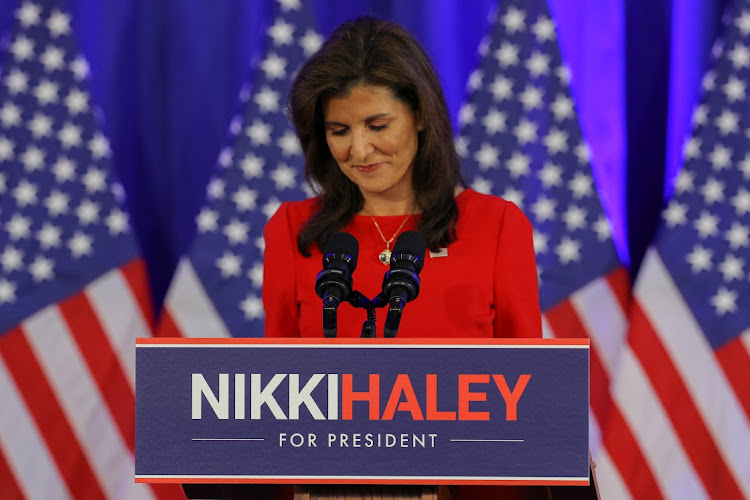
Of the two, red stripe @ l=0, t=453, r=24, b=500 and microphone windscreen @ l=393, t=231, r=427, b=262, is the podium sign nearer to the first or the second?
microphone windscreen @ l=393, t=231, r=427, b=262

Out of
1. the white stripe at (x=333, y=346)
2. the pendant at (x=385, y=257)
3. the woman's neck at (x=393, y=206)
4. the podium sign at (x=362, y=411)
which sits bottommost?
the podium sign at (x=362, y=411)

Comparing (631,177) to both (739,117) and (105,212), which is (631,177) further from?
(105,212)

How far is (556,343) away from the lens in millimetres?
1075

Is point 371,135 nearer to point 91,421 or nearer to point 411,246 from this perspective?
point 411,246

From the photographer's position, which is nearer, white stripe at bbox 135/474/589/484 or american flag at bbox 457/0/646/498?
white stripe at bbox 135/474/589/484

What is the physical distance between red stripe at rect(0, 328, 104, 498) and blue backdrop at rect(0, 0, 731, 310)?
44 cm

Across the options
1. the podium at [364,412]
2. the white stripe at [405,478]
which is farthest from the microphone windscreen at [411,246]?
the white stripe at [405,478]

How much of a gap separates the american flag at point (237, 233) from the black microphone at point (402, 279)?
175cm

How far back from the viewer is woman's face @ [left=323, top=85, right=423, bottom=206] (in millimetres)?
1583

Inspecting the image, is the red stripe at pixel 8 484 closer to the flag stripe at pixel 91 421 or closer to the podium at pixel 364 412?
the flag stripe at pixel 91 421

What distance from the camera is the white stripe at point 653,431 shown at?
2842 mm

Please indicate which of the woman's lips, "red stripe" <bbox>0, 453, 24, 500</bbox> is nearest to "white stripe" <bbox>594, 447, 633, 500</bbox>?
the woman's lips

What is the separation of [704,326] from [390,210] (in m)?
1.48

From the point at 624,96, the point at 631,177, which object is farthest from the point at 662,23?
the point at 631,177
